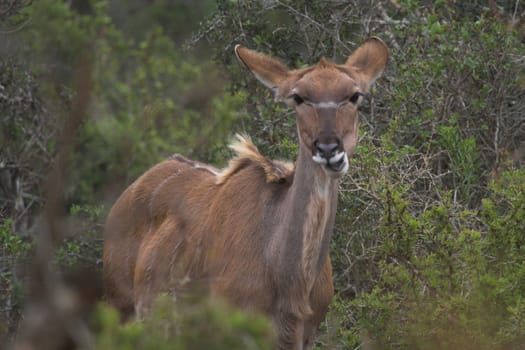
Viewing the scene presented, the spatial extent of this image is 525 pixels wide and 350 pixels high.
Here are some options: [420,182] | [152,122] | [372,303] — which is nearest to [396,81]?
[420,182]

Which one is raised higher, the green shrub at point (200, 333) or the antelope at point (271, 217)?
the green shrub at point (200, 333)

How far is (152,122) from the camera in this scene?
9.91 meters

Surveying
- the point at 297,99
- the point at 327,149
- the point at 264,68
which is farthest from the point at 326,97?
the point at 264,68

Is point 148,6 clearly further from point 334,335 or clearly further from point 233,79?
point 334,335

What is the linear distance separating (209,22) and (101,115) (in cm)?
→ 349

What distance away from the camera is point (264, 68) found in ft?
18.6

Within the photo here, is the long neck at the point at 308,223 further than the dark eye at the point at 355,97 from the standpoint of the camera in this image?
No

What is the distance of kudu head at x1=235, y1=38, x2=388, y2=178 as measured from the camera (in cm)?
495

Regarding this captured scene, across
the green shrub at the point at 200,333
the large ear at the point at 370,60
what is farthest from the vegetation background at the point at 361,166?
the large ear at the point at 370,60

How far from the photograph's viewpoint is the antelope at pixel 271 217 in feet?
17.0

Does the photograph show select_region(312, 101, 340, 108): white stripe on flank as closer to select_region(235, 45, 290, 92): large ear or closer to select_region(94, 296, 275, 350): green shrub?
select_region(235, 45, 290, 92): large ear

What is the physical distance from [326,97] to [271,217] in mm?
772

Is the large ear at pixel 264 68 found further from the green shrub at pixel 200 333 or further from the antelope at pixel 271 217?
the green shrub at pixel 200 333

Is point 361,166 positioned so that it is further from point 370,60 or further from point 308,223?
point 308,223
